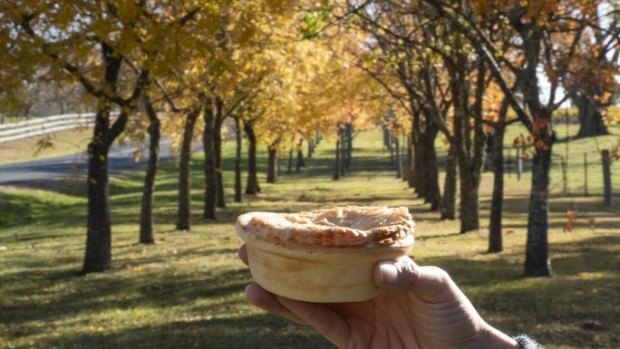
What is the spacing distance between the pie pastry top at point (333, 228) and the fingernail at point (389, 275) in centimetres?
7

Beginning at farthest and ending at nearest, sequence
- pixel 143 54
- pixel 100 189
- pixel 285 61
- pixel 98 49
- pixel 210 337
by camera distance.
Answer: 1. pixel 285 61
2. pixel 98 49
3. pixel 100 189
4. pixel 143 54
5. pixel 210 337

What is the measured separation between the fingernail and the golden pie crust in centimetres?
5

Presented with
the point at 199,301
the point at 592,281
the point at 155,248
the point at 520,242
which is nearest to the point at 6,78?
the point at 199,301

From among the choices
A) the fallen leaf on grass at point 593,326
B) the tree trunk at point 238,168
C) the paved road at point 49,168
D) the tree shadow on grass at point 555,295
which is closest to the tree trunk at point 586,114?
the tree shadow on grass at point 555,295

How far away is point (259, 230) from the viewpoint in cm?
268

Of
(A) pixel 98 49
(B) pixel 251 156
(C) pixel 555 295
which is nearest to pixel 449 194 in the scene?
(A) pixel 98 49

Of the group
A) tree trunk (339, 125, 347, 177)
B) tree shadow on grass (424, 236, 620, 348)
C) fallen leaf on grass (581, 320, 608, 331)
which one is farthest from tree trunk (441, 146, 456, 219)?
tree trunk (339, 125, 347, 177)

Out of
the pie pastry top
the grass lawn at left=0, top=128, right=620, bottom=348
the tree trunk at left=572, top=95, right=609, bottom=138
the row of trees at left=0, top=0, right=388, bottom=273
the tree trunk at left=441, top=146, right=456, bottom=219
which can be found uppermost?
the row of trees at left=0, top=0, right=388, bottom=273

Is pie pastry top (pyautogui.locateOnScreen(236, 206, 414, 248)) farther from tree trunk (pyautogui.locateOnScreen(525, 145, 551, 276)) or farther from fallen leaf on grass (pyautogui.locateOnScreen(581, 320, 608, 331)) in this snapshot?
tree trunk (pyautogui.locateOnScreen(525, 145, 551, 276))

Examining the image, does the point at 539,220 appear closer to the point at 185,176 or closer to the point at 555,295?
the point at 555,295

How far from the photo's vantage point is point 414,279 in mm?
2621

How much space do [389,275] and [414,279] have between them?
0.44 ft

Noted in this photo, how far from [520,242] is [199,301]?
31.3 ft

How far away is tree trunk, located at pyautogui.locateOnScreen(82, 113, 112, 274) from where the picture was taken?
1412 centimetres
